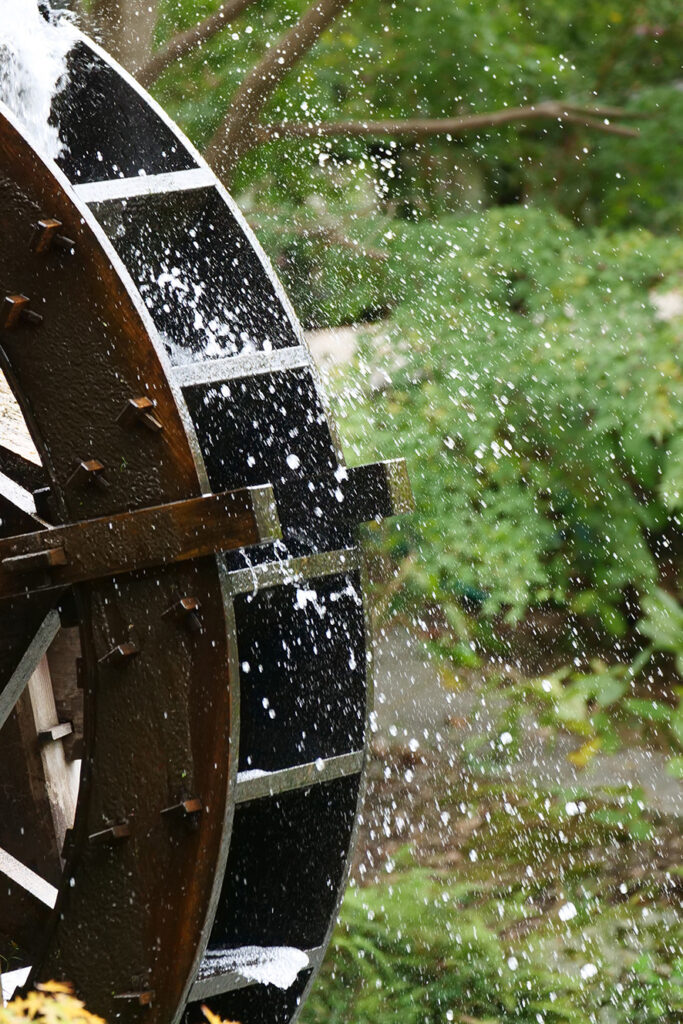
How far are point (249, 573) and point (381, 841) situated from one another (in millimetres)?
4344

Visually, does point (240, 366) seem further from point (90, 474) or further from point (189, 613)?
point (189, 613)

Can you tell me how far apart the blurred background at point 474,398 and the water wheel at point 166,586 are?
11.2 ft

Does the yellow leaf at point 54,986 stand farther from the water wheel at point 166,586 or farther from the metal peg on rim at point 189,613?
the metal peg on rim at point 189,613

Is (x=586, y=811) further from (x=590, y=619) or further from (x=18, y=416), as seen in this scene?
(x=18, y=416)

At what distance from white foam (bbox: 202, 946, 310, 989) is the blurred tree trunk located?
5668 mm

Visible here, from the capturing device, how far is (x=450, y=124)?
783 cm

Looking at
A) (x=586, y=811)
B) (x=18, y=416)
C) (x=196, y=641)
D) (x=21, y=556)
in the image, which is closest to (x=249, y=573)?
(x=196, y=641)

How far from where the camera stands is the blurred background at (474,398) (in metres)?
7.05

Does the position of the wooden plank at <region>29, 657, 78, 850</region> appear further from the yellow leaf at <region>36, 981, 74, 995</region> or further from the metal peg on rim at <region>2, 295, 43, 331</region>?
the metal peg on rim at <region>2, 295, 43, 331</region>

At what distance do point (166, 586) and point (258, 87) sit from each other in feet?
17.6

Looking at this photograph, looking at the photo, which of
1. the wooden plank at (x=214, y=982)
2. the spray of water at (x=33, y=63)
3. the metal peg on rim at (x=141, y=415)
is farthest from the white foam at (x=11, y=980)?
the spray of water at (x=33, y=63)

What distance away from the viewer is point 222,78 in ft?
24.4

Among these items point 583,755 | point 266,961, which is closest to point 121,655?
point 266,961

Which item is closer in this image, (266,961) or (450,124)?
(266,961)
